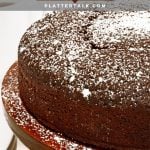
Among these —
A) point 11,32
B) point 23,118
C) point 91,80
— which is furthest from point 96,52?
point 11,32

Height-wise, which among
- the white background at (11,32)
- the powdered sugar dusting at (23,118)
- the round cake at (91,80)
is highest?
the round cake at (91,80)

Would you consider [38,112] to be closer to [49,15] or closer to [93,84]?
[93,84]

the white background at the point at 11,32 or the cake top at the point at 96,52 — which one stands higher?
the cake top at the point at 96,52

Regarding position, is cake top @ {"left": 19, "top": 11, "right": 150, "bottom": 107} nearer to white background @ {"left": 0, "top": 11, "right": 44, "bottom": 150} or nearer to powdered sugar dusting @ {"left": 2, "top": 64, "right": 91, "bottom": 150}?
powdered sugar dusting @ {"left": 2, "top": 64, "right": 91, "bottom": 150}

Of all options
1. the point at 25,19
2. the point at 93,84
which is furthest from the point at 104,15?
the point at 25,19

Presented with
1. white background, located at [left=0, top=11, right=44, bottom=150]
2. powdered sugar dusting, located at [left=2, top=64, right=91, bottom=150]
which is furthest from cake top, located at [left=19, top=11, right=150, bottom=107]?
white background, located at [left=0, top=11, right=44, bottom=150]

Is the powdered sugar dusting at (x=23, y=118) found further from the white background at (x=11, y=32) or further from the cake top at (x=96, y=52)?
the white background at (x=11, y=32)

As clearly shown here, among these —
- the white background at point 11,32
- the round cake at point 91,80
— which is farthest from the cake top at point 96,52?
the white background at point 11,32
